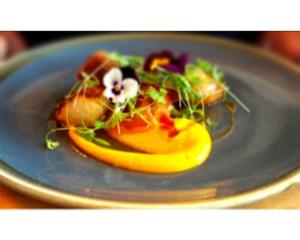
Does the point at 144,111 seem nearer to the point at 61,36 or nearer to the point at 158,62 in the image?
the point at 158,62

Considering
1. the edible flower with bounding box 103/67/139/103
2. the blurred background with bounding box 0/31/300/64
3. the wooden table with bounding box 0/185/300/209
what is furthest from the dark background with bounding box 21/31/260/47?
the wooden table with bounding box 0/185/300/209

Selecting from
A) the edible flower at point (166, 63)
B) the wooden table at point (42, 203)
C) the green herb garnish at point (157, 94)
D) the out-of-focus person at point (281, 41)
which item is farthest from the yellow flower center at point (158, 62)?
the out-of-focus person at point (281, 41)

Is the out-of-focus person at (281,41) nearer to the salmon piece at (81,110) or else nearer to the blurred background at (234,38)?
the blurred background at (234,38)

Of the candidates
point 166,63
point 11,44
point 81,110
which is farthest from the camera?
point 11,44

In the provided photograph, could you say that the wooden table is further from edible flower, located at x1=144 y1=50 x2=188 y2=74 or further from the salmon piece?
edible flower, located at x1=144 y1=50 x2=188 y2=74

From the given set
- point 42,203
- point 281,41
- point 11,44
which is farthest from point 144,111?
point 281,41

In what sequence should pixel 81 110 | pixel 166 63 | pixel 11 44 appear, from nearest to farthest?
pixel 81 110
pixel 166 63
pixel 11 44
